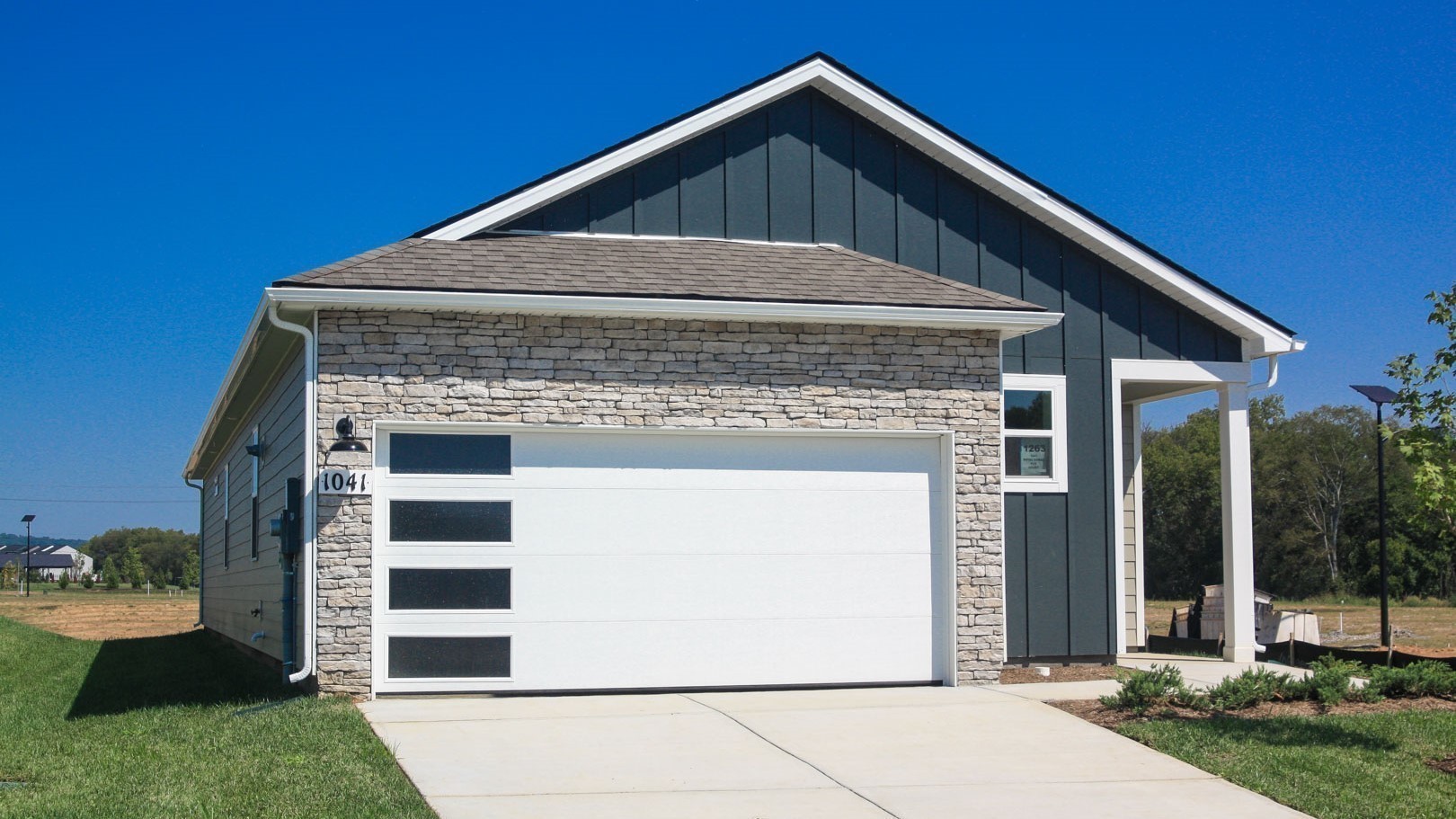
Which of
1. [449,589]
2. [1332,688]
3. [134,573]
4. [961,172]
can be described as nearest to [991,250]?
[961,172]

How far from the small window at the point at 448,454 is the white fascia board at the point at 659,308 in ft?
3.52

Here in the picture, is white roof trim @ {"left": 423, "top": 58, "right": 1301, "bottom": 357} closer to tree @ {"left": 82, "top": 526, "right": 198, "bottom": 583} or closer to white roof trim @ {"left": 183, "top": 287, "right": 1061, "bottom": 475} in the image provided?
white roof trim @ {"left": 183, "top": 287, "right": 1061, "bottom": 475}

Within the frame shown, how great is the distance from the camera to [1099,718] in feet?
33.2

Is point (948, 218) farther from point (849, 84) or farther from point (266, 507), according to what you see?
point (266, 507)

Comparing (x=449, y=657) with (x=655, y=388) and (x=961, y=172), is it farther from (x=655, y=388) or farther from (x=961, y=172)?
(x=961, y=172)

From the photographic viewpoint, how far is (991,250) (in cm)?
1432

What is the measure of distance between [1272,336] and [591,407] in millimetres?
7755

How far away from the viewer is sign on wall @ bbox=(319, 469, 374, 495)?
10.7m

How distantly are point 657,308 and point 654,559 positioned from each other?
2152mm

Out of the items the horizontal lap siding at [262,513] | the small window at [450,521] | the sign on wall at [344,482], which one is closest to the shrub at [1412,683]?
the small window at [450,521]

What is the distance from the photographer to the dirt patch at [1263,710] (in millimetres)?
10070

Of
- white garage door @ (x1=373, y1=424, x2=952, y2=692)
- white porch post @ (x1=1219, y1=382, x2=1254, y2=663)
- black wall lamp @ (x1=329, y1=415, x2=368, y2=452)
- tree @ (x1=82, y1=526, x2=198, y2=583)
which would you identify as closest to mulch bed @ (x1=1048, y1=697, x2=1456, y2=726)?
white garage door @ (x1=373, y1=424, x2=952, y2=692)

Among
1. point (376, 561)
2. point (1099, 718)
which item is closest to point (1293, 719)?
point (1099, 718)

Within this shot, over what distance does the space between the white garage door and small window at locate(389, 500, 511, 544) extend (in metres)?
0.01
